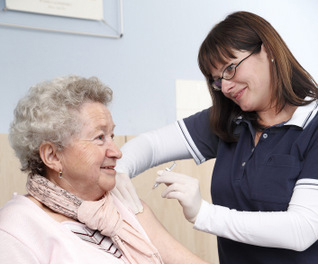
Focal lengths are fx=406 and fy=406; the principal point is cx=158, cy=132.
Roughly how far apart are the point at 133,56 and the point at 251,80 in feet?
4.31

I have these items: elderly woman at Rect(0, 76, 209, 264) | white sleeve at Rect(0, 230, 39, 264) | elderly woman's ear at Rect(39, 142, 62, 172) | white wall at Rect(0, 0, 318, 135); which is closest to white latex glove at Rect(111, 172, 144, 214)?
elderly woman at Rect(0, 76, 209, 264)

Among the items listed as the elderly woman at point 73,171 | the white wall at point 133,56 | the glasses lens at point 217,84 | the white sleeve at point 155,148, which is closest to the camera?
the elderly woman at point 73,171

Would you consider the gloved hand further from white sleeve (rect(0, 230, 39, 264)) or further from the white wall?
the white wall

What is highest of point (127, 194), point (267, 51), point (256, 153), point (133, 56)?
point (267, 51)

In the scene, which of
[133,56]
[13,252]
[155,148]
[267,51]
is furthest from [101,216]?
[133,56]

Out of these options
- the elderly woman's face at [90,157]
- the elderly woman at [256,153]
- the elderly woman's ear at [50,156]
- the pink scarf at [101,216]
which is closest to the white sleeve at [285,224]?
the elderly woman at [256,153]

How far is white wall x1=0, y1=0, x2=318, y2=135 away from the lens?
2.26 meters

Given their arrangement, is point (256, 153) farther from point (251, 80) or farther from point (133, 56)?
point (133, 56)

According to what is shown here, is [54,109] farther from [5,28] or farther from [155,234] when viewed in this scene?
[5,28]

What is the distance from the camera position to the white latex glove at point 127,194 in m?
1.38

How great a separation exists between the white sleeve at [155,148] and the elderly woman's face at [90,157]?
31cm

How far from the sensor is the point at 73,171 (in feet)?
3.96

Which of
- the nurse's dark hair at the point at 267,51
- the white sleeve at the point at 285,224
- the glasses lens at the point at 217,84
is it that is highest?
the nurse's dark hair at the point at 267,51

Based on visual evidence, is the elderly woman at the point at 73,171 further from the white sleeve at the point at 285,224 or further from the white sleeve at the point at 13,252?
the white sleeve at the point at 285,224
